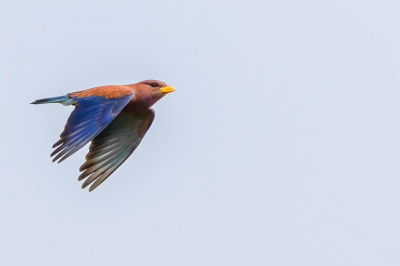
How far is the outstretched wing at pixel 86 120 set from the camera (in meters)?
16.1

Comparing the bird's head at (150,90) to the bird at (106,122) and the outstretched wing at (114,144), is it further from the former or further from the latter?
the outstretched wing at (114,144)

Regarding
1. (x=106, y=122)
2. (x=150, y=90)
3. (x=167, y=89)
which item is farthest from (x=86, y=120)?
(x=167, y=89)

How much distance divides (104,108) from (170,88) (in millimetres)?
1705

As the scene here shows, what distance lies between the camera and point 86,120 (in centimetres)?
1670

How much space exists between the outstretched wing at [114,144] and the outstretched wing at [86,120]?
1.12 m

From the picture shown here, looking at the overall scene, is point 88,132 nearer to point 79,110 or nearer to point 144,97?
point 79,110

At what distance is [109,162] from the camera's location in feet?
59.5

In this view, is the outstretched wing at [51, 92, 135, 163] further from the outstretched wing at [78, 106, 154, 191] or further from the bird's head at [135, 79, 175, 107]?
the outstretched wing at [78, 106, 154, 191]

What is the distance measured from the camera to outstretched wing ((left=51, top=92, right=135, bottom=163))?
1614 cm

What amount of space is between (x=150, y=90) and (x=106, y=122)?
165 cm

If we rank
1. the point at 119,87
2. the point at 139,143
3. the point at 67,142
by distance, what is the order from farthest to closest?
the point at 139,143
the point at 119,87
the point at 67,142

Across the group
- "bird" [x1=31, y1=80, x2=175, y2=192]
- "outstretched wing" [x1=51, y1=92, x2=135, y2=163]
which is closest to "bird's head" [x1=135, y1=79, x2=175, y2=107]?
"bird" [x1=31, y1=80, x2=175, y2=192]

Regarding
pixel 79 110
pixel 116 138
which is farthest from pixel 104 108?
pixel 116 138

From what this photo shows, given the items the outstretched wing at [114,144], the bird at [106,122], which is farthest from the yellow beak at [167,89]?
the outstretched wing at [114,144]
